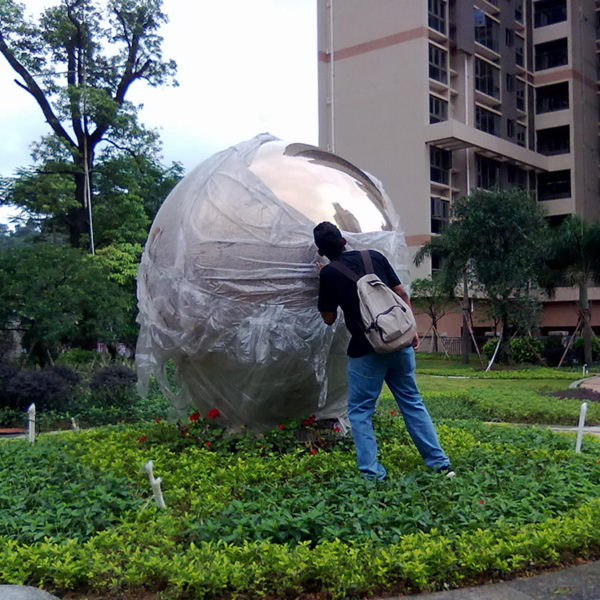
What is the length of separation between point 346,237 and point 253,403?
5.02 feet

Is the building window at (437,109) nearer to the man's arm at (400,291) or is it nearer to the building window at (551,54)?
the building window at (551,54)

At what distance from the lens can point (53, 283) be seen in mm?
13195

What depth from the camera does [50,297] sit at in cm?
1294

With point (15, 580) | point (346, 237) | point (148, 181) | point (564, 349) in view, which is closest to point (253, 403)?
point (346, 237)

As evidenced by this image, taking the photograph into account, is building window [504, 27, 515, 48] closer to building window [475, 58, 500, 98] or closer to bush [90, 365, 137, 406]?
building window [475, 58, 500, 98]

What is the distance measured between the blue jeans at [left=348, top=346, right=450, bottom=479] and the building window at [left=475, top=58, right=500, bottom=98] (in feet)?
115

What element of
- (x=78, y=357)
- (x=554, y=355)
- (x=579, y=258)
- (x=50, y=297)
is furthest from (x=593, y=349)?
(x=50, y=297)

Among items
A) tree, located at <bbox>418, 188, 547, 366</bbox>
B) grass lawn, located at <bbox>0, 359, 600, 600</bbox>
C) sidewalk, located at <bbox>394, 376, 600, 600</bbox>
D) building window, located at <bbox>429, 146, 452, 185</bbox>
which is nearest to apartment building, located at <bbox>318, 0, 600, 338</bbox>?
building window, located at <bbox>429, 146, 452, 185</bbox>

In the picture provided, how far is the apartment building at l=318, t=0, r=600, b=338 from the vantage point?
112 feet

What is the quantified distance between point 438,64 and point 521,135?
8451 millimetres

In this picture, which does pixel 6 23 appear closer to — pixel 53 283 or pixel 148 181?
pixel 148 181

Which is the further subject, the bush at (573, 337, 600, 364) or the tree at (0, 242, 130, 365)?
the bush at (573, 337, 600, 364)

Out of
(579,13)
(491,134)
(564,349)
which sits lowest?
(564,349)

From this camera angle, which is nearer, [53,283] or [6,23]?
[53,283]
